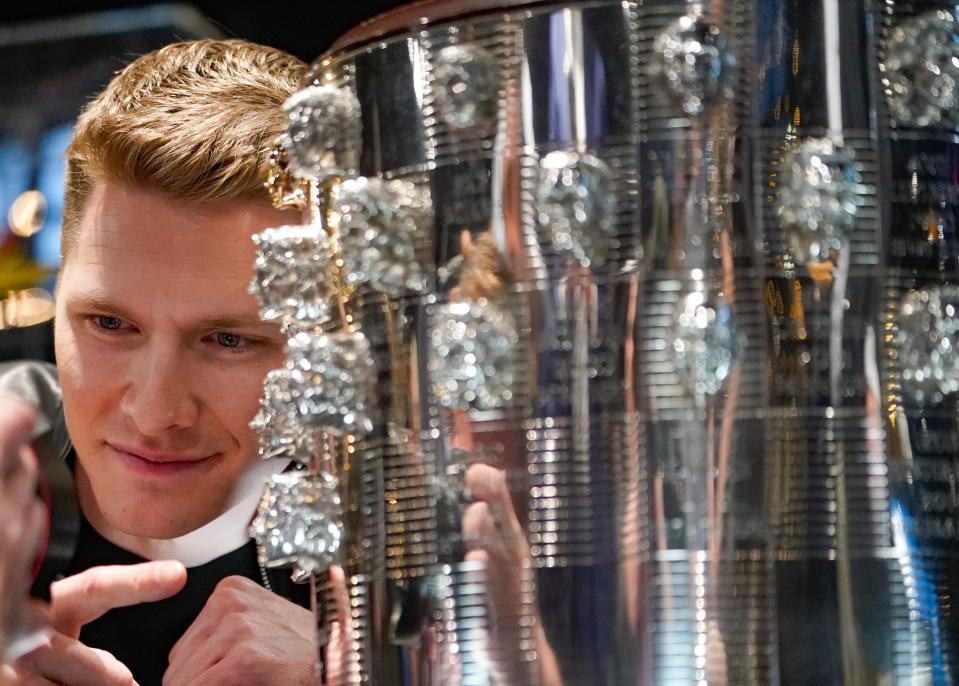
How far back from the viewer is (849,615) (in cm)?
55

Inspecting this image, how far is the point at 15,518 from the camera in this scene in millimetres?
718

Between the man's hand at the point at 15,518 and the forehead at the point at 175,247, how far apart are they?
30 centimetres

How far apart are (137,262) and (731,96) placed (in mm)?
608

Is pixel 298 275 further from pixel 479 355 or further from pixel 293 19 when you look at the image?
pixel 293 19

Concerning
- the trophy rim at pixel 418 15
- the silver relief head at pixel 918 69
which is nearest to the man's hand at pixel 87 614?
the trophy rim at pixel 418 15

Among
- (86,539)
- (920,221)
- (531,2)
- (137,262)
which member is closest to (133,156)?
(137,262)

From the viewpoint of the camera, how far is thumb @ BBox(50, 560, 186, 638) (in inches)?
32.1

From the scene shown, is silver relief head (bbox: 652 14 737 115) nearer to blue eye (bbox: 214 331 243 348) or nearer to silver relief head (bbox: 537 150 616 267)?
silver relief head (bbox: 537 150 616 267)

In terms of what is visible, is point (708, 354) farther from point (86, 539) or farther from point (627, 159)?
point (86, 539)

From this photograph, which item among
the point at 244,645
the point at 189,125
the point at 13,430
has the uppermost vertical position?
the point at 189,125

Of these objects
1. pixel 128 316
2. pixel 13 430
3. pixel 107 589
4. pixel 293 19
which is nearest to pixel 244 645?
pixel 107 589

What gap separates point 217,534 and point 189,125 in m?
0.38

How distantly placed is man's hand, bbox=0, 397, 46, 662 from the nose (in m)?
0.28

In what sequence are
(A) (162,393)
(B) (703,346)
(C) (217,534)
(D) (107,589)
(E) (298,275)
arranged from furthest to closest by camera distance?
(C) (217,534)
(A) (162,393)
(D) (107,589)
(E) (298,275)
(B) (703,346)
